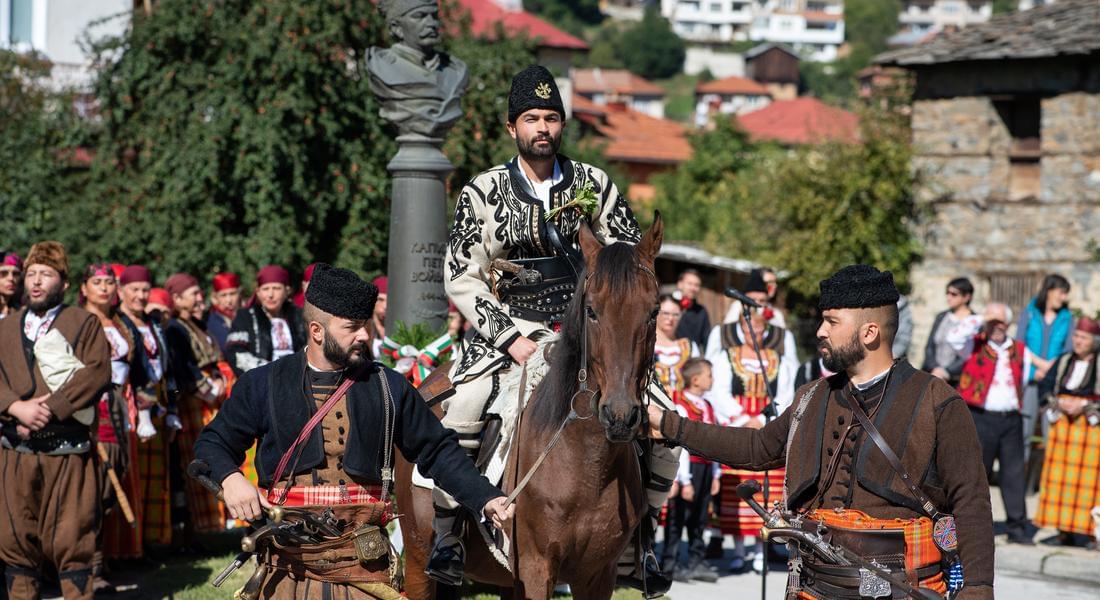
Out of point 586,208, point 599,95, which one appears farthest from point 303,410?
point 599,95

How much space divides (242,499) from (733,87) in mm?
114957

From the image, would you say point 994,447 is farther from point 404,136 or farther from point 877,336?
point 877,336

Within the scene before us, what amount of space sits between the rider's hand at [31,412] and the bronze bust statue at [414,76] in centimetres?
338

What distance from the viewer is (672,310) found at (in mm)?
10875

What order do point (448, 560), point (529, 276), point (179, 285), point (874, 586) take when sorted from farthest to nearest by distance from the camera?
point (179, 285) → point (529, 276) → point (448, 560) → point (874, 586)

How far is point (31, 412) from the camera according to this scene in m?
7.52

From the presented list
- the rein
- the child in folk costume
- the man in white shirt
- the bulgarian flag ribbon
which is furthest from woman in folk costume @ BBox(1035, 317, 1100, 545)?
the rein

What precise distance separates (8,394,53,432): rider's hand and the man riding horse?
8.40 ft

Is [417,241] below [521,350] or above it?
above

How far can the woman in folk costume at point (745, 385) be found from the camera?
1046cm

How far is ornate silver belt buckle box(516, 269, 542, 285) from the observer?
6570mm

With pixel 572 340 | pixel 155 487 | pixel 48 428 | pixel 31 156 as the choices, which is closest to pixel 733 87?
pixel 31 156

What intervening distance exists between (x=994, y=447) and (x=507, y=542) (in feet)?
24.1

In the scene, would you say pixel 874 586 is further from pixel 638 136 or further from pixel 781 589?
pixel 638 136
